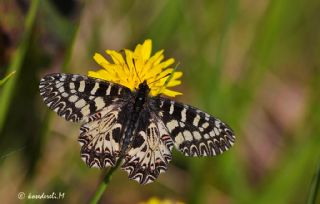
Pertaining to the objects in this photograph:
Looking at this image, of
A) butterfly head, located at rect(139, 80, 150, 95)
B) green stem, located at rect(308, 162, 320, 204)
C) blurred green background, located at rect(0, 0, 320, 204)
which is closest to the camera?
green stem, located at rect(308, 162, 320, 204)

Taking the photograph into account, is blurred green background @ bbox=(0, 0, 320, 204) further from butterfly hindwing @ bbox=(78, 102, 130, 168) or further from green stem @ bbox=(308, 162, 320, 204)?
green stem @ bbox=(308, 162, 320, 204)

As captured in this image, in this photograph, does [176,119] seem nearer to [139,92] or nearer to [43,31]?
[139,92]

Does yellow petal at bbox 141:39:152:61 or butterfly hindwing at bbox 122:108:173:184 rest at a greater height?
yellow petal at bbox 141:39:152:61

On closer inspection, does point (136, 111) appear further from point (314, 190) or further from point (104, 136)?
point (314, 190)

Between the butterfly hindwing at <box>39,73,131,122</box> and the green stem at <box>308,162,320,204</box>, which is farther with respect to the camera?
the butterfly hindwing at <box>39,73,131,122</box>

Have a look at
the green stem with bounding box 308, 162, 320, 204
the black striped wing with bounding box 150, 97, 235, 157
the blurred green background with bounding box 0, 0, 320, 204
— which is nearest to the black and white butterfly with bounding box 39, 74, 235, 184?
the black striped wing with bounding box 150, 97, 235, 157

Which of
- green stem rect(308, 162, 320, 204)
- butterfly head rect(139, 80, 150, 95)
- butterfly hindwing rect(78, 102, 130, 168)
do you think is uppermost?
butterfly head rect(139, 80, 150, 95)

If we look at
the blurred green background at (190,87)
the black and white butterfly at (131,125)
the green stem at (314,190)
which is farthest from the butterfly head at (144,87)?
the green stem at (314,190)
